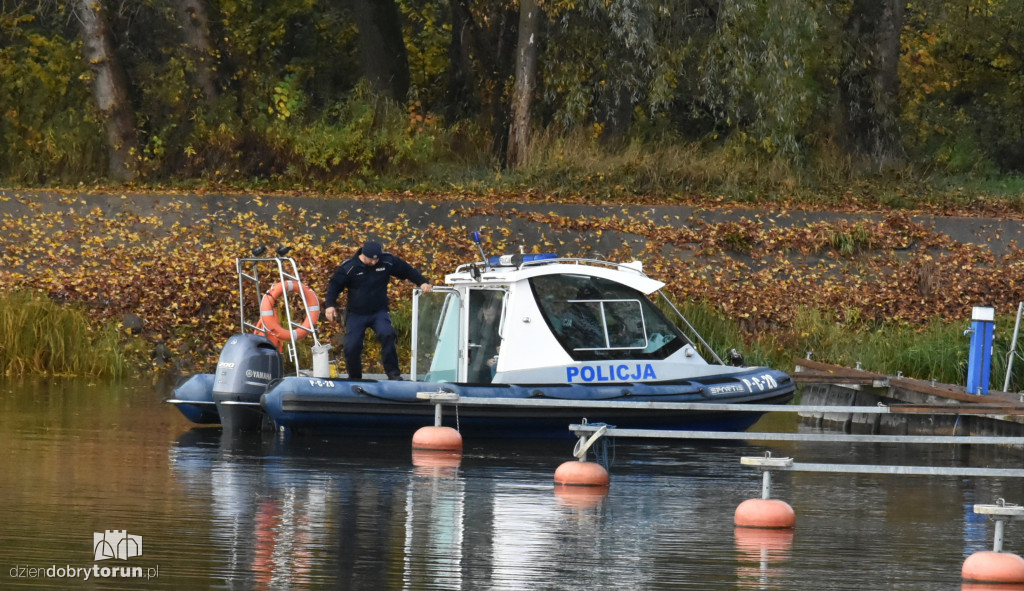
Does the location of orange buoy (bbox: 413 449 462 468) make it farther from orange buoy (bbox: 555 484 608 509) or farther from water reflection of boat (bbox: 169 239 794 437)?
orange buoy (bbox: 555 484 608 509)

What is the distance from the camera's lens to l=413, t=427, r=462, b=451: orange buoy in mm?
15188

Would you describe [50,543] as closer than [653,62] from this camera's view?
Yes

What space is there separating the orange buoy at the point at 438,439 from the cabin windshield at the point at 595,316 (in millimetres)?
1779

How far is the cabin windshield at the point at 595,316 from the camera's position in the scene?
54.3 feet

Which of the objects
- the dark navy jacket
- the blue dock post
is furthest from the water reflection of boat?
the blue dock post

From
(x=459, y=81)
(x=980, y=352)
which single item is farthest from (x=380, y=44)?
(x=980, y=352)

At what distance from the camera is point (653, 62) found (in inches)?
1144

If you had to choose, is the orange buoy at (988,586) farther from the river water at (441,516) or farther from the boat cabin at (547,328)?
the boat cabin at (547,328)

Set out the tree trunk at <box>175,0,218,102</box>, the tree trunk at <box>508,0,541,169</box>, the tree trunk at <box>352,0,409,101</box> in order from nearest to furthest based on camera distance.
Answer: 1. the tree trunk at <box>508,0,541,169</box>
2. the tree trunk at <box>175,0,218,102</box>
3. the tree trunk at <box>352,0,409,101</box>

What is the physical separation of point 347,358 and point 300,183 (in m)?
14.7

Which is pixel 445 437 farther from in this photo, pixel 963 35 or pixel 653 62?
pixel 963 35

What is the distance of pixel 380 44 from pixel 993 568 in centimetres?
2634

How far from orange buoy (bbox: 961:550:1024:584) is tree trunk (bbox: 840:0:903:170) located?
23.9m

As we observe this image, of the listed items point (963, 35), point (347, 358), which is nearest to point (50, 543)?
point (347, 358)
